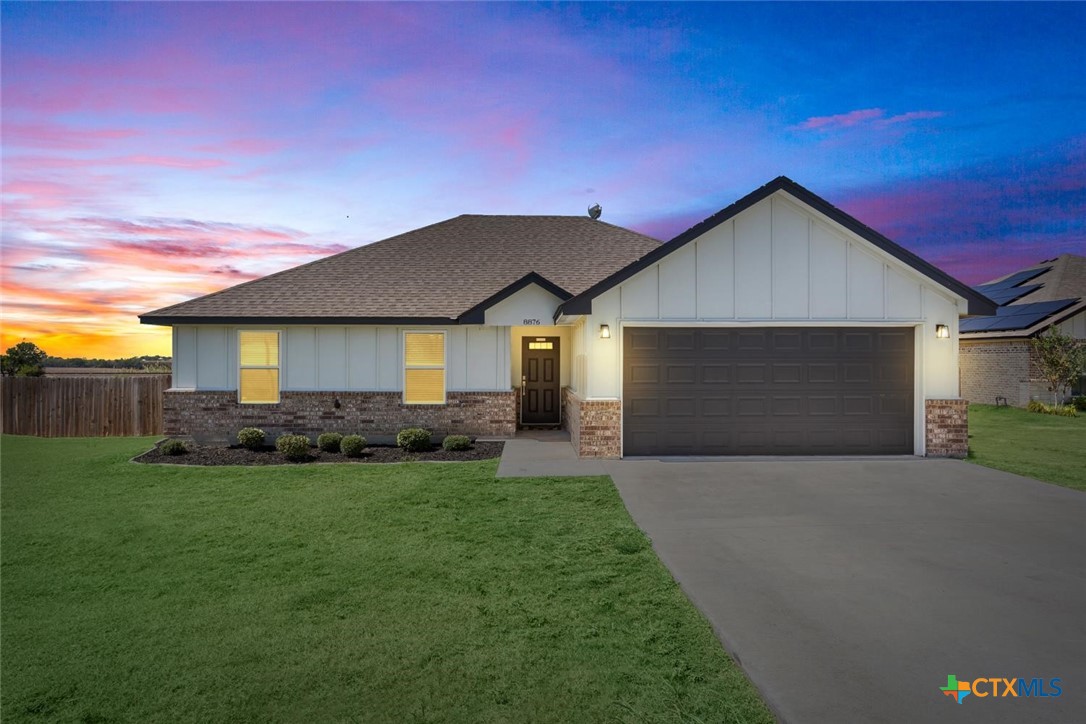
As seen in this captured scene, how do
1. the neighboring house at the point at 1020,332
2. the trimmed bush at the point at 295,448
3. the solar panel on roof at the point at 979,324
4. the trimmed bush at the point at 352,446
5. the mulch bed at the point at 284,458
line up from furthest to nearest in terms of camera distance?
the solar panel on roof at the point at 979,324
the neighboring house at the point at 1020,332
the trimmed bush at the point at 352,446
the trimmed bush at the point at 295,448
the mulch bed at the point at 284,458

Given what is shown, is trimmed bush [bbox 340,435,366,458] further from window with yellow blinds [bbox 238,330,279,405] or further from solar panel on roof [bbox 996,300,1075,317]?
solar panel on roof [bbox 996,300,1075,317]

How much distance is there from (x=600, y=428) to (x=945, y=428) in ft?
23.2

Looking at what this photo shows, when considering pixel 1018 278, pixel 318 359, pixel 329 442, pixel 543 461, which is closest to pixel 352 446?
pixel 329 442

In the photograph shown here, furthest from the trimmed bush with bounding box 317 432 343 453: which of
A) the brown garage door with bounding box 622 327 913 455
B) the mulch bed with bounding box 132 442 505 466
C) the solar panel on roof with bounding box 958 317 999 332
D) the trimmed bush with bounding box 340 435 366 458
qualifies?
the solar panel on roof with bounding box 958 317 999 332

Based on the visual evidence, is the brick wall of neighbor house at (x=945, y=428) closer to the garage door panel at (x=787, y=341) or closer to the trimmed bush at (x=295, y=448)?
the garage door panel at (x=787, y=341)

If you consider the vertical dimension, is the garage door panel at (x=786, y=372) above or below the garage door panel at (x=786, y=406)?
above

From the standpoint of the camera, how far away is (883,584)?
504 centimetres

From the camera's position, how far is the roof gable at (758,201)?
35.1 feet

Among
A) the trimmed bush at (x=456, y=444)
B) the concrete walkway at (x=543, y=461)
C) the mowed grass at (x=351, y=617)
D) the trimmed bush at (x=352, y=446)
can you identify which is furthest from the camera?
the trimmed bush at (x=456, y=444)

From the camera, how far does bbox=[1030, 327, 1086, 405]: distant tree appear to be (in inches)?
825

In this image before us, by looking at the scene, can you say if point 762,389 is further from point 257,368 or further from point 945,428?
point 257,368

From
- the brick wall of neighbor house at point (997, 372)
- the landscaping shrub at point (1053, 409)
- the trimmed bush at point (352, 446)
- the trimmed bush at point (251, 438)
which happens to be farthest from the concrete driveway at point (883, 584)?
the brick wall of neighbor house at point (997, 372)

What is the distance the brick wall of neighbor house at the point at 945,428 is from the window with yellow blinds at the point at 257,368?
49.0 ft

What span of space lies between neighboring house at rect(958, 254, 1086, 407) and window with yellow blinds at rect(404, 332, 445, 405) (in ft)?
62.8
